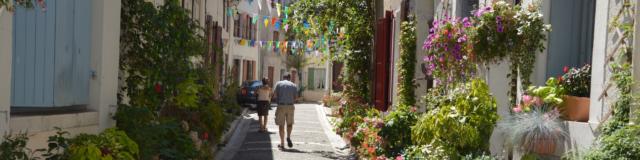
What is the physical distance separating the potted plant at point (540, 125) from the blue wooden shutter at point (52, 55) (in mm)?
3540

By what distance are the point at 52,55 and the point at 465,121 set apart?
3781 mm

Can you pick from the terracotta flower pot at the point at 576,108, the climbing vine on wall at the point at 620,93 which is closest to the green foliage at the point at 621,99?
the climbing vine on wall at the point at 620,93

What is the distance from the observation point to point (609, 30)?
503 centimetres

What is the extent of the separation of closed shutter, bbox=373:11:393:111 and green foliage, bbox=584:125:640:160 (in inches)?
325

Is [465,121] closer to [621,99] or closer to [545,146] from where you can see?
[545,146]

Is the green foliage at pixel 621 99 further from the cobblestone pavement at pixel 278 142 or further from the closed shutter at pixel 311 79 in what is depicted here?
the closed shutter at pixel 311 79

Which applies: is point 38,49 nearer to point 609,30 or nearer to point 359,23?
point 609,30

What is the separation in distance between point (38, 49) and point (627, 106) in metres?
4.17

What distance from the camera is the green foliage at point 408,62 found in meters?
11.7

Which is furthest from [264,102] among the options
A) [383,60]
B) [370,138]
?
[370,138]

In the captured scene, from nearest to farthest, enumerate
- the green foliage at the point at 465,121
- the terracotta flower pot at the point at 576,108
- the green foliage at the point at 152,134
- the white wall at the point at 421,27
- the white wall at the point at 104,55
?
the terracotta flower pot at the point at 576,108 → the green foliage at the point at 152,134 → the white wall at the point at 104,55 → the green foliage at the point at 465,121 → the white wall at the point at 421,27

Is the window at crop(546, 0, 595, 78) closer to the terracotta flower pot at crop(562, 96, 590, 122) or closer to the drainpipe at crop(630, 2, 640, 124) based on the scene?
the terracotta flower pot at crop(562, 96, 590, 122)

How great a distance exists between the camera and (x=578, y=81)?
223 inches

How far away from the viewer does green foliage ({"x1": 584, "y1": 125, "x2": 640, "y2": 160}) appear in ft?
14.2
